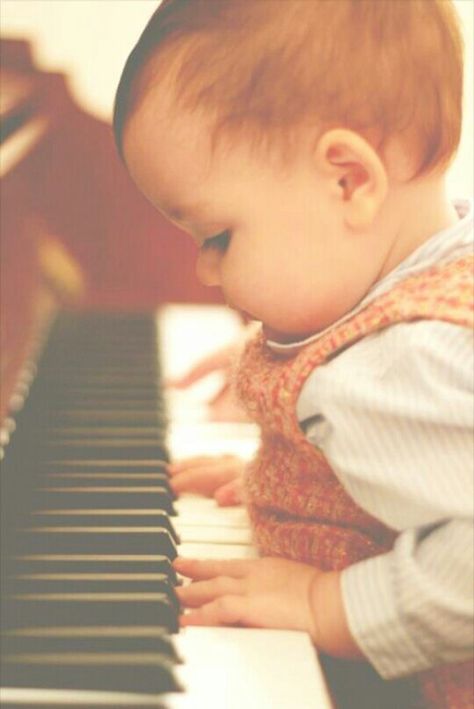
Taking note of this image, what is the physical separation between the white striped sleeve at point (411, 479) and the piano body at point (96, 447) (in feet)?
0.24

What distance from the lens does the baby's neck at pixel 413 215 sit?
91cm

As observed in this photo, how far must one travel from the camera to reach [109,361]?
1476mm

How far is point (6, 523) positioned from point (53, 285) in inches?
38.3

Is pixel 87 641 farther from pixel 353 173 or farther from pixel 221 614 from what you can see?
pixel 353 173

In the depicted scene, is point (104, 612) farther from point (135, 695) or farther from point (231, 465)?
point (231, 465)

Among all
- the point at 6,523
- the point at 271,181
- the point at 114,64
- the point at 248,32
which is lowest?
the point at 114,64

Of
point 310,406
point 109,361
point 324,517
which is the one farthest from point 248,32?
point 109,361

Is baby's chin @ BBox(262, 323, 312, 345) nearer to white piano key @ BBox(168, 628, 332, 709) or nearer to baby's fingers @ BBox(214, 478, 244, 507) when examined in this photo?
baby's fingers @ BBox(214, 478, 244, 507)

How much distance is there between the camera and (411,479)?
0.79 metres

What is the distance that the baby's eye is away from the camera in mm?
941

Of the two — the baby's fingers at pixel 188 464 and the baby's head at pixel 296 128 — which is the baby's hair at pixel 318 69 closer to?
the baby's head at pixel 296 128

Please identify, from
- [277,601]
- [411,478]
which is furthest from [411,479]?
[277,601]

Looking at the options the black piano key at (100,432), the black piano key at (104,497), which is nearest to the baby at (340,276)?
the black piano key at (104,497)

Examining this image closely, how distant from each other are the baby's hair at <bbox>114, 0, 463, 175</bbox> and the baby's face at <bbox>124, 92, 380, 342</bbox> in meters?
0.02
